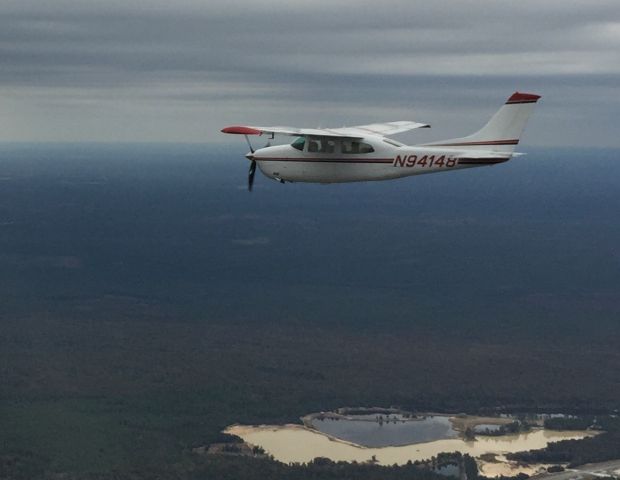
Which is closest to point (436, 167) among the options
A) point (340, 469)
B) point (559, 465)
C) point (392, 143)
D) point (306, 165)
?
point (392, 143)

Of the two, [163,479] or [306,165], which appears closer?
[306,165]

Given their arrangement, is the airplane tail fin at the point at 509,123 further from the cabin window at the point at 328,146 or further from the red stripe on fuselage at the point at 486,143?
the cabin window at the point at 328,146

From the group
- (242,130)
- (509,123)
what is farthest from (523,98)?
(242,130)

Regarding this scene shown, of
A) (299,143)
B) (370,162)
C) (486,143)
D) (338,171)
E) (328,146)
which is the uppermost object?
(486,143)

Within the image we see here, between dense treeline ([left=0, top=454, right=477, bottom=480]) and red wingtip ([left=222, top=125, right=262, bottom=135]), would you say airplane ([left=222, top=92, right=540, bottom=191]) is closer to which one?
red wingtip ([left=222, top=125, right=262, bottom=135])

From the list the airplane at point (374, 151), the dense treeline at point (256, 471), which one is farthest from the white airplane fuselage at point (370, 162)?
the dense treeline at point (256, 471)

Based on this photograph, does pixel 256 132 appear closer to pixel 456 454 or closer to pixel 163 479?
pixel 163 479

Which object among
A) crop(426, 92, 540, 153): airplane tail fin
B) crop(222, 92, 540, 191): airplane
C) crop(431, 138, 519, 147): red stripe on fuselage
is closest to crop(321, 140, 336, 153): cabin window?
crop(222, 92, 540, 191): airplane

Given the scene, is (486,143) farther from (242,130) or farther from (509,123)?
(242,130)
